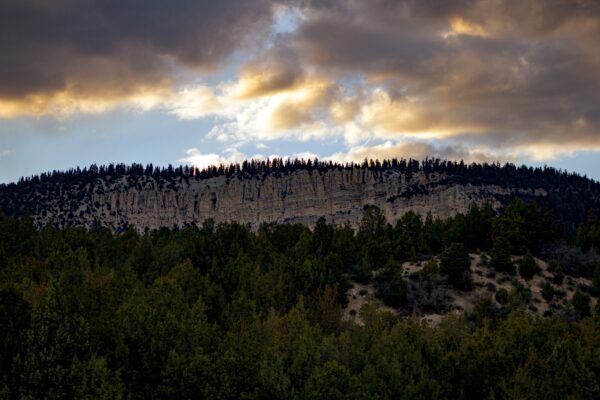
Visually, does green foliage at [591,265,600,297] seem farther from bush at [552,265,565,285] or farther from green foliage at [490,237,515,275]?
green foliage at [490,237,515,275]

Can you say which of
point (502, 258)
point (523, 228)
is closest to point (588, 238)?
point (523, 228)

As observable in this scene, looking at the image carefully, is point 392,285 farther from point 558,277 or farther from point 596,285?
point 596,285

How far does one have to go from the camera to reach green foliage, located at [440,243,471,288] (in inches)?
3795

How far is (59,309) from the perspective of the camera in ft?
137

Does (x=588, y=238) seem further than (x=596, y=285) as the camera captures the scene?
Yes

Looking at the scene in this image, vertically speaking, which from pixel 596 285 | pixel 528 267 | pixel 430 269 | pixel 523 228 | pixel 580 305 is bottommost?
pixel 580 305

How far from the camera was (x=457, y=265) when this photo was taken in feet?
316

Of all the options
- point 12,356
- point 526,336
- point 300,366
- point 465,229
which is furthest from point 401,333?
point 465,229

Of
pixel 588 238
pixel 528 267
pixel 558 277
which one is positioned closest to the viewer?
pixel 558 277

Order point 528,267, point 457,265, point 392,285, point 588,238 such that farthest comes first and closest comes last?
1. point 588,238
2. point 528,267
3. point 457,265
4. point 392,285

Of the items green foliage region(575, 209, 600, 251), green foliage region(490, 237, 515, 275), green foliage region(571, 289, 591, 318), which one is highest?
green foliage region(575, 209, 600, 251)

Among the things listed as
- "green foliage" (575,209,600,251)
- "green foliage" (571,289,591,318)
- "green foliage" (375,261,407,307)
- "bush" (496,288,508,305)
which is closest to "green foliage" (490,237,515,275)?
"bush" (496,288,508,305)

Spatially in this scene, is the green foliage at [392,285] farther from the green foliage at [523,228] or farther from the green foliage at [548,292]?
the green foliage at [523,228]

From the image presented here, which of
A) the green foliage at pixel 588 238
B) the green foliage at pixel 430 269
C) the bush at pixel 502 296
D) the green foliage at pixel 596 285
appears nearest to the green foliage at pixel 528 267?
the green foliage at pixel 596 285
